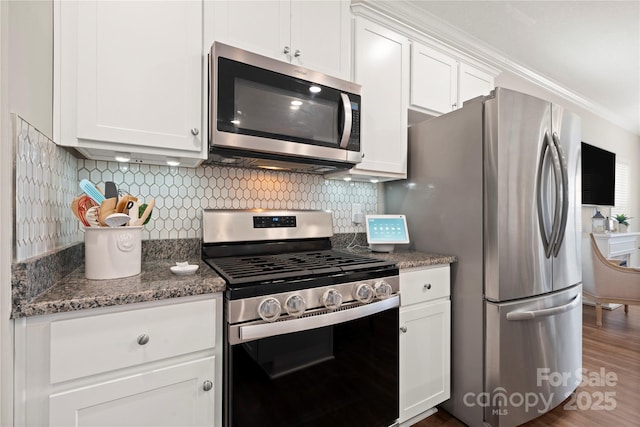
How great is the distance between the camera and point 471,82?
241cm

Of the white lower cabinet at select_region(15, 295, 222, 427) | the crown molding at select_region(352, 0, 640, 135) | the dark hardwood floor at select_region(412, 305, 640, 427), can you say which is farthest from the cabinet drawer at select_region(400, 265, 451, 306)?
the crown molding at select_region(352, 0, 640, 135)

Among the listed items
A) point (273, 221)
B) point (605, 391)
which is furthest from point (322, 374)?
point (605, 391)

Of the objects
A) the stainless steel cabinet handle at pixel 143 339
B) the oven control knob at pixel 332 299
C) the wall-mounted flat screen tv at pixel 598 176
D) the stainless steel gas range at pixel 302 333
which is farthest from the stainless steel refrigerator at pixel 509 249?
the wall-mounted flat screen tv at pixel 598 176

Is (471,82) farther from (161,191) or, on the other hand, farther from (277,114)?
(161,191)

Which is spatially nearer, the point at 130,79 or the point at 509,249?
the point at 130,79

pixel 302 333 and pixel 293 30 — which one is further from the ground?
pixel 293 30

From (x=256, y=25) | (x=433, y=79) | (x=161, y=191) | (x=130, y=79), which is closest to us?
(x=130, y=79)

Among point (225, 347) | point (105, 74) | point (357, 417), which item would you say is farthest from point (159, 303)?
point (357, 417)

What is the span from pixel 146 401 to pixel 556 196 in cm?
217

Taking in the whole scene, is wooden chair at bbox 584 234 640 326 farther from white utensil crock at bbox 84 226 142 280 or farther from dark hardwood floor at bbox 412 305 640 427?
white utensil crock at bbox 84 226 142 280

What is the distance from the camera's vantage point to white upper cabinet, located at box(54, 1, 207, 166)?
109 centimetres

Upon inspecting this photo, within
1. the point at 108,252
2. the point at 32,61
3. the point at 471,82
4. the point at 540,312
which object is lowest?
the point at 540,312

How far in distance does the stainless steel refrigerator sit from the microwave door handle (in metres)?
0.65

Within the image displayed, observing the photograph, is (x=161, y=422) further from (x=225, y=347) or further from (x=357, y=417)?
(x=357, y=417)
